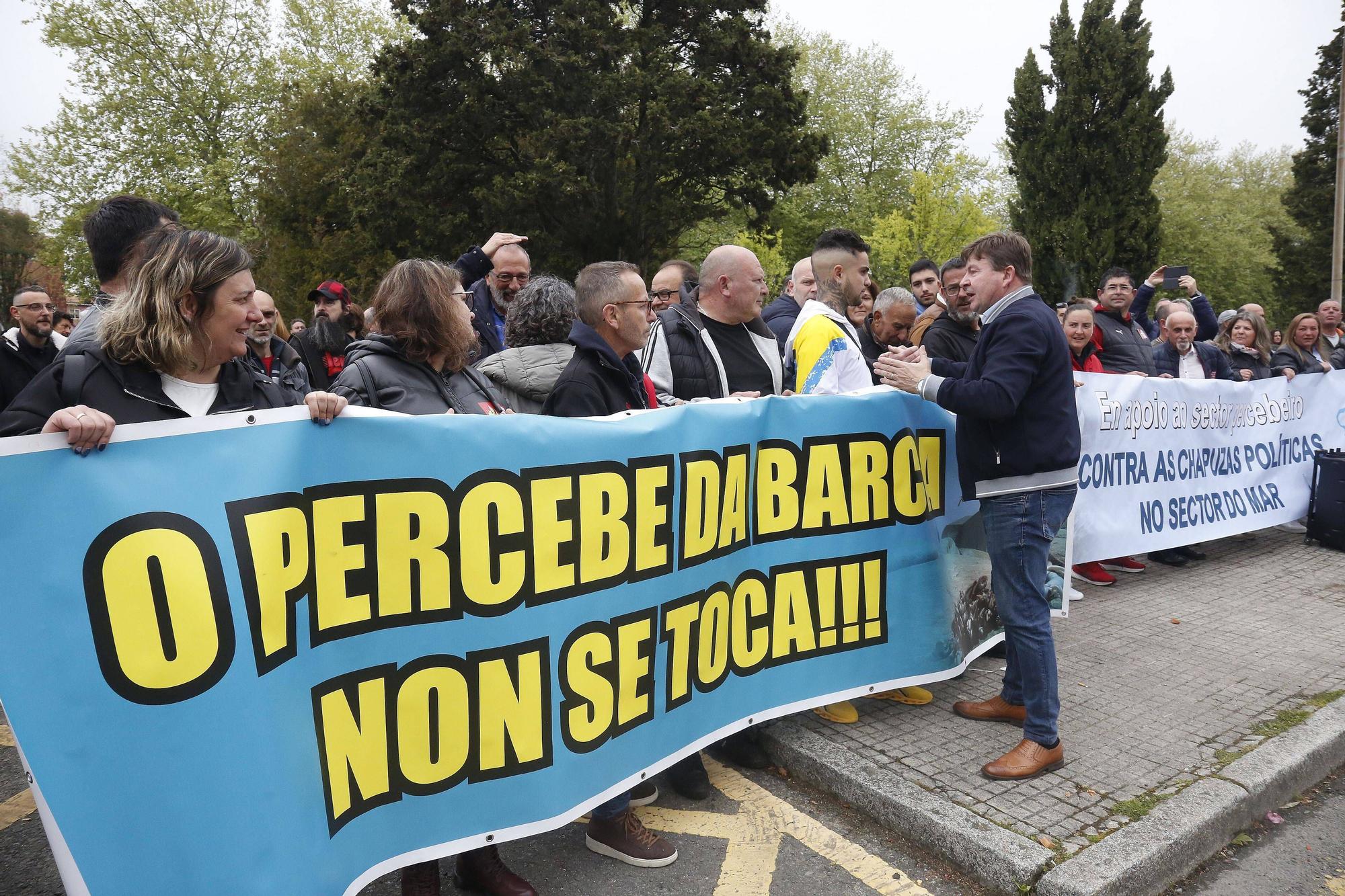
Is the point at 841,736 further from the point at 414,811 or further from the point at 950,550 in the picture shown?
the point at 414,811

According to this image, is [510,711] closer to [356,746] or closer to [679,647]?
[356,746]

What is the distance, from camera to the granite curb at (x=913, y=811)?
2859 mm

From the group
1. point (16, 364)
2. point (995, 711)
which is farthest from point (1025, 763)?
point (16, 364)

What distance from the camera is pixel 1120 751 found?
12.0 feet

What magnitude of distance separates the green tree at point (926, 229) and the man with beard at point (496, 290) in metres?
30.6

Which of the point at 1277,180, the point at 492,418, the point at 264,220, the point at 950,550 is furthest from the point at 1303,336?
the point at 1277,180

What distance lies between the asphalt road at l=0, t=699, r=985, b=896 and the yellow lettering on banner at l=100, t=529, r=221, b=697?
4.18 feet

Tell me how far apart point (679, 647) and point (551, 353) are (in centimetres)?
133

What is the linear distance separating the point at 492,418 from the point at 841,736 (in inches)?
85.7

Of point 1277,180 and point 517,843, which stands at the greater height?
point 1277,180

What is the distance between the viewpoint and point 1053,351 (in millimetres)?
3488

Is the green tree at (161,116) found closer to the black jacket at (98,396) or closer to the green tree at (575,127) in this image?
the green tree at (575,127)

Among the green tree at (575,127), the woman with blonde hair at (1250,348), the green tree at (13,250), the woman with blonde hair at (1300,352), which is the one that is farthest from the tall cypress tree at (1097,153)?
the green tree at (13,250)

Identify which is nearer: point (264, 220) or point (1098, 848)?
point (1098, 848)
